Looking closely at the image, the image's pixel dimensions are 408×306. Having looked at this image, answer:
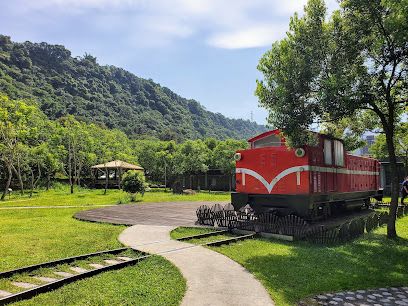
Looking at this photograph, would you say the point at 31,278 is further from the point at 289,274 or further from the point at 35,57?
the point at 35,57

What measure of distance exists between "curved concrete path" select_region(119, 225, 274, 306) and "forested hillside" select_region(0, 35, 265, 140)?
63785 millimetres

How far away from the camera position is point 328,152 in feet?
46.8

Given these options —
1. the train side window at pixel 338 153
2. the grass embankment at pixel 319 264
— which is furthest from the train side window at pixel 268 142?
the grass embankment at pixel 319 264

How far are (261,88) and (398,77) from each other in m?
4.15

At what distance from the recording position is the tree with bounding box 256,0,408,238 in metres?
9.93

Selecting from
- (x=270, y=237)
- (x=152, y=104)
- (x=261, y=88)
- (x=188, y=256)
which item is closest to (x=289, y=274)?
(x=188, y=256)

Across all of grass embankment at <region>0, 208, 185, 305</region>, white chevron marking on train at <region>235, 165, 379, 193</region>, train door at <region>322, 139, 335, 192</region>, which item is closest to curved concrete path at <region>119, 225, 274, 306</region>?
grass embankment at <region>0, 208, 185, 305</region>

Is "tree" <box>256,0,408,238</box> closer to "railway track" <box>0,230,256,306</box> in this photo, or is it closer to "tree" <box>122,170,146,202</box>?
"railway track" <box>0,230,256,306</box>

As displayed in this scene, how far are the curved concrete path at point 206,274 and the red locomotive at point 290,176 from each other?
4.17m

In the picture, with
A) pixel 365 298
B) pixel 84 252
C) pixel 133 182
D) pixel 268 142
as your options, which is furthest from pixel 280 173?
pixel 133 182

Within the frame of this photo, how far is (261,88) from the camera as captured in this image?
1141 cm

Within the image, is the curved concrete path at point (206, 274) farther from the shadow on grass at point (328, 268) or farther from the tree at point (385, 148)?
the tree at point (385, 148)

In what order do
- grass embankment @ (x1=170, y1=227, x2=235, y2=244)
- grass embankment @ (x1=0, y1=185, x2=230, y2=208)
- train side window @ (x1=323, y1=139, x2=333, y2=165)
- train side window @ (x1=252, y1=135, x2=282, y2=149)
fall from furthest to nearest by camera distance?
grass embankment @ (x1=0, y1=185, x2=230, y2=208), train side window @ (x1=323, y1=139, x2=333, y2=165), train side window @ (x1=252, y1=135, x2=282, y2=149), grass embankment @ (x1=170, y1=227, x2=235, y2=244)

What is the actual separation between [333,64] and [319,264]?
5588 millimetres
